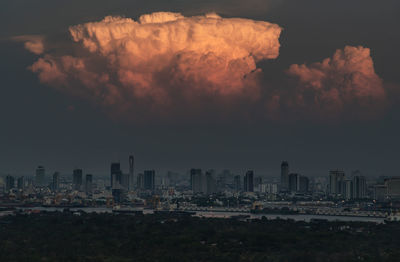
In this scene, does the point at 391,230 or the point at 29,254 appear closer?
the point at 29,254

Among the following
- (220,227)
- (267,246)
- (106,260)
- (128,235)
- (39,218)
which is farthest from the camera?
(39,218)

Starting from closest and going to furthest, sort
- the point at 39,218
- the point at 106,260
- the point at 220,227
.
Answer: the point at 106,260
the point at 220,227
the point at 39,218

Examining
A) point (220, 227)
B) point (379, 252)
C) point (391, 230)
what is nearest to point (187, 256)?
point (379, 252)

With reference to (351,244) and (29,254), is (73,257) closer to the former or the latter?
(29,254)

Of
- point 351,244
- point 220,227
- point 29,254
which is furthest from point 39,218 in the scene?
point 351,244

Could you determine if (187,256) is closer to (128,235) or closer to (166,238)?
(166,238)

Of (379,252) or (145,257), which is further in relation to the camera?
(379,252)
